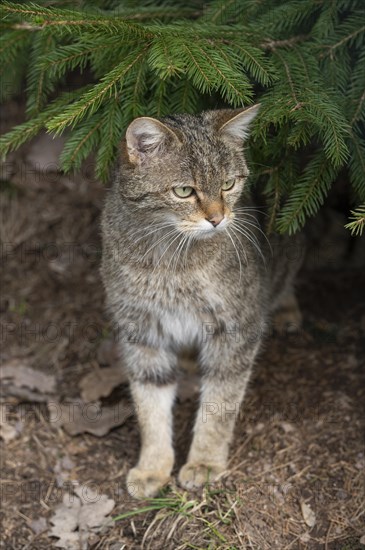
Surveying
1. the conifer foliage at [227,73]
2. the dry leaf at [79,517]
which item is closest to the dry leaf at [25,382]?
the dry leaf at [79,517]

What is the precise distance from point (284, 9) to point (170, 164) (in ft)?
2.75

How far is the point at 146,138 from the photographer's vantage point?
9.33ft

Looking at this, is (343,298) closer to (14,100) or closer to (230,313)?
(230,313)

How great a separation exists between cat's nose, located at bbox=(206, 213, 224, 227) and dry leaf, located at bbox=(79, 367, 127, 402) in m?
1.43

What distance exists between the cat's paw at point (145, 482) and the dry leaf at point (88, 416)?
0.43 metres

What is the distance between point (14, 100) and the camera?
535 cm

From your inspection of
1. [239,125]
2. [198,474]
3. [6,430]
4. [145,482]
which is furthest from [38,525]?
[239,125]

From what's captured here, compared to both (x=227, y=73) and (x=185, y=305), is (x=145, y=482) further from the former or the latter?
(x=227, y=73)

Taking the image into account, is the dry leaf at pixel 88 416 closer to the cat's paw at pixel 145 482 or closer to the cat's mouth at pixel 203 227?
the cat's paw at pixel 145 482

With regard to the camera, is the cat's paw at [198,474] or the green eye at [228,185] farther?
the cat's paw at [198,474]

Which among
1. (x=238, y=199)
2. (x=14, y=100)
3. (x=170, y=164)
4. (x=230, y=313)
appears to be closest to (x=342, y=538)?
(x=230, y=313)


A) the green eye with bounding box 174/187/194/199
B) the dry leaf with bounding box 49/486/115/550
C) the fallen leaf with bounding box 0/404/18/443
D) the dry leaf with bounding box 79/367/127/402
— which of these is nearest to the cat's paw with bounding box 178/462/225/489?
the dry leaf with bounding box 49/486/115/550

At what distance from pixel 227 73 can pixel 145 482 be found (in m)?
1.87

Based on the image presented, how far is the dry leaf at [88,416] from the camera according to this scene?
12.4ft
